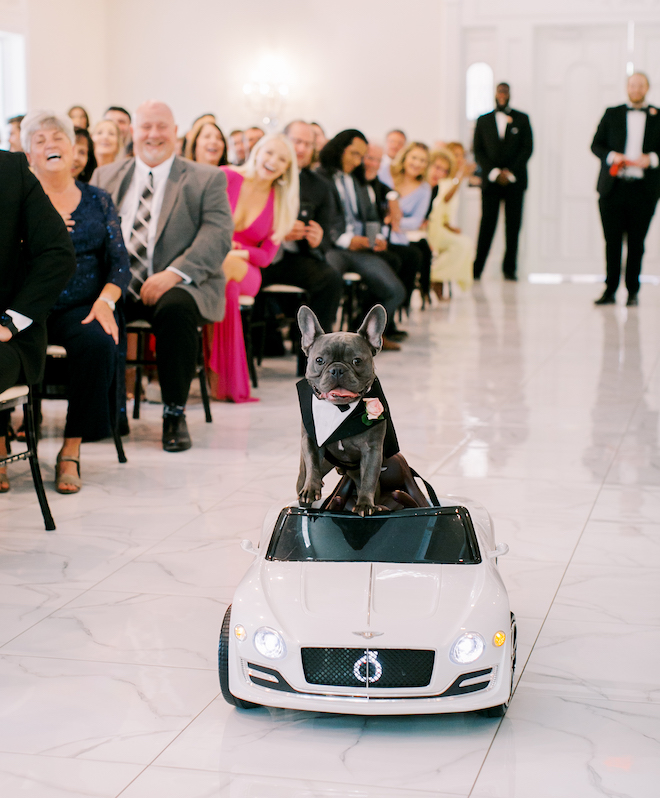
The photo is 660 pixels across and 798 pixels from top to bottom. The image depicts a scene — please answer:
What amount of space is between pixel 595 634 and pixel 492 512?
1086 millimetres

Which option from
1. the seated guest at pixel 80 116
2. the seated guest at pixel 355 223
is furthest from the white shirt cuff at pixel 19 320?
the seated guest at pixel 80 116

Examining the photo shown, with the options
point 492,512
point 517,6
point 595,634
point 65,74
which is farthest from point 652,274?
point 595,634

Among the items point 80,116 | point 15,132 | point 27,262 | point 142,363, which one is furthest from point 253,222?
point 80,116

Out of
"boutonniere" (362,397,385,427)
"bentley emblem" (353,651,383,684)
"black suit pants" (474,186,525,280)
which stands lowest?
"bentley emblem" (353,651,383,684)

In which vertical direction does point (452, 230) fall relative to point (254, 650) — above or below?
above

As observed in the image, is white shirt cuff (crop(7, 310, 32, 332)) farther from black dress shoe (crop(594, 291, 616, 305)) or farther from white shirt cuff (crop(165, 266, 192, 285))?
black dress shoe (crop(594, 291, 616, 305))

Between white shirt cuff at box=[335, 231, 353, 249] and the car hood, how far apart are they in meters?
5.47

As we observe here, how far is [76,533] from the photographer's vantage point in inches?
134

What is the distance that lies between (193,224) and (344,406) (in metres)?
2.87

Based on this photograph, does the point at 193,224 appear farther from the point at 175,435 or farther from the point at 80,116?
the point at 80,116

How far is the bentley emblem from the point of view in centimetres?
198

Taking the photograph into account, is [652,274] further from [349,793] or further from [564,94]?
[349,793]

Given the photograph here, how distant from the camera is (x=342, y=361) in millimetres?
2252

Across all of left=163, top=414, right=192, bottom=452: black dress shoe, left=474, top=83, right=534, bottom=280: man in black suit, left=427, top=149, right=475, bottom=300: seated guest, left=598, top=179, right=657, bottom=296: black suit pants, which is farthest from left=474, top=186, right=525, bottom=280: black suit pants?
left=163, top=414, right=192, bottom=452: black dress shoe
